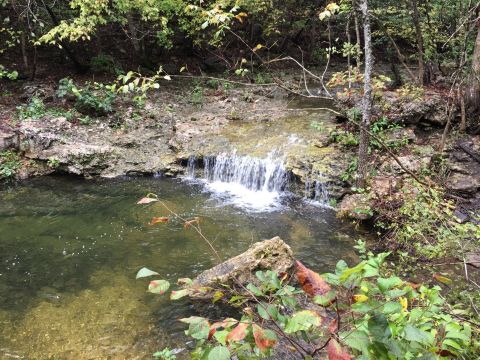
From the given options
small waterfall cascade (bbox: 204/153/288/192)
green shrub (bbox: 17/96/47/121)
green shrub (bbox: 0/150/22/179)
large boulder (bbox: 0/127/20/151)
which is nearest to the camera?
small waterfall cascade (bbox: 204/153/288/192)

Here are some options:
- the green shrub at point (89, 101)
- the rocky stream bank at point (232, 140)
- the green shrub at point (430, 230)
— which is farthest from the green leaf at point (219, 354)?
the green shrub at point (89, 101)

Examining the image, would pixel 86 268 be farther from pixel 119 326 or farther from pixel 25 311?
pixel 119 326

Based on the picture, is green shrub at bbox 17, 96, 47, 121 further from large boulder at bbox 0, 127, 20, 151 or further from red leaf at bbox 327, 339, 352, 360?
red leaf at bbox 327, 339, 352, 360

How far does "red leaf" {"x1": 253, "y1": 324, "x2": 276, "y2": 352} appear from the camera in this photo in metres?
1.51

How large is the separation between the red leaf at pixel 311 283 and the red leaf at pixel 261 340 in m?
0.27

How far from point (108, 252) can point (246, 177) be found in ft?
13.7

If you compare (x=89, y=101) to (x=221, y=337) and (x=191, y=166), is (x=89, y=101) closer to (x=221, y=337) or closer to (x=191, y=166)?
(x=191, y=166)

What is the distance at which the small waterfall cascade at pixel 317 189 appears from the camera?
8456 mm

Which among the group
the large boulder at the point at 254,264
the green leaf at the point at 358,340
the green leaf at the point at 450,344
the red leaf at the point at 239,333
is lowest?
the large boulder at the point at 254,264

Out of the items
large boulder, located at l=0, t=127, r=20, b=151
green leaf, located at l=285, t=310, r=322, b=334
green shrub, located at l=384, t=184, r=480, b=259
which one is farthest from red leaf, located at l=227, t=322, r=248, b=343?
large boulder, located at l=0, t=127, r=20, b=151

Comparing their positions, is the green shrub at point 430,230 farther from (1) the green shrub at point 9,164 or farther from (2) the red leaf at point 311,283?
(1) the green shrub at point 9,164

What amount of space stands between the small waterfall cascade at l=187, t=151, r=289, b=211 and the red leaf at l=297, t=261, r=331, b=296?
6.72 metres

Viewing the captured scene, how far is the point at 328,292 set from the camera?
5.45 ft

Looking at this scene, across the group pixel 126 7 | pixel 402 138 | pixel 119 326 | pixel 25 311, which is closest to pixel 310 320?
pixel 119 326
